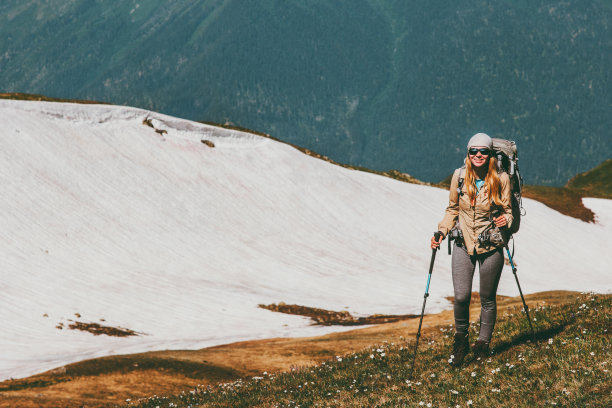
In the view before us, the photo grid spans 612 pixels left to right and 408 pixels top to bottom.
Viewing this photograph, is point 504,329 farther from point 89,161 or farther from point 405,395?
point 89,161

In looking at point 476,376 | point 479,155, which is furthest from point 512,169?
point 476,376

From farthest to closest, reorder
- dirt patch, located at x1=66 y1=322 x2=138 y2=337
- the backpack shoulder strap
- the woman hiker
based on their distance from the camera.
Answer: dirt patch, located at x1=66 y1=322 x2=138 y2=337 → the backpack shoulder strap → the woman hiker

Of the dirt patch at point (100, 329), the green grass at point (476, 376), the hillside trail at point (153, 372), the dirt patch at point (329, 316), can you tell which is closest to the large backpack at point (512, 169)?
the green grass at point (476, 376)

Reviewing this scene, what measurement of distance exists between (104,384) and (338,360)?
1003cm

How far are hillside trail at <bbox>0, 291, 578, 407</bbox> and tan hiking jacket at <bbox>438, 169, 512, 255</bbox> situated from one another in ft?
25.6

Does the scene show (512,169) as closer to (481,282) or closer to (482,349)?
(481,282)

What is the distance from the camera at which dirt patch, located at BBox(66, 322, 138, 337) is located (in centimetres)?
4197

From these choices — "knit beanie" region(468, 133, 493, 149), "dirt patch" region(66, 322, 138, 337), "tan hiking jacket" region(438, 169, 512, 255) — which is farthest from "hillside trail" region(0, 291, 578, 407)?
"dirt patch" region(66, 322, 138, 337)

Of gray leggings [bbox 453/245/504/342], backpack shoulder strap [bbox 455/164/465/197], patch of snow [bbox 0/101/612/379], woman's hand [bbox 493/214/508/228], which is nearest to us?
woman's hand [bbox 493/214/508/228]

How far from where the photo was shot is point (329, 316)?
5116cm

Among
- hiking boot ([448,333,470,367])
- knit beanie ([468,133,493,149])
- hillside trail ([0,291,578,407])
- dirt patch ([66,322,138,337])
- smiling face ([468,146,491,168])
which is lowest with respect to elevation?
hillside trail ([0,291,578,407])

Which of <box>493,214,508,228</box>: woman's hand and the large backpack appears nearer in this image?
<box>493,214,508,228</box>: woman's hand

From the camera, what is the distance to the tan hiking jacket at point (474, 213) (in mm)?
13625

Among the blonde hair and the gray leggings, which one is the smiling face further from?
the gray leggings
